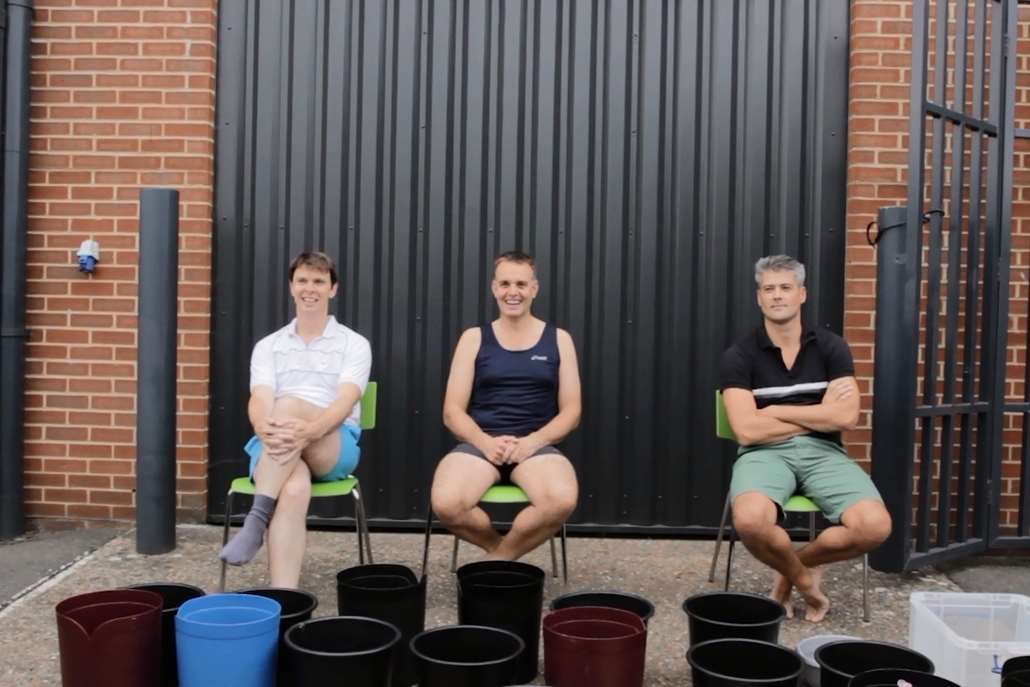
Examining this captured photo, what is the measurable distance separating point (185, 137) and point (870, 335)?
3.28m

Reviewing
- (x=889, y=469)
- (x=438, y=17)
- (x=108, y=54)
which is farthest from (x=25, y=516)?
(x=889, y=469)

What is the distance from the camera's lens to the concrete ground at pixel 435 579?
3.07 meters

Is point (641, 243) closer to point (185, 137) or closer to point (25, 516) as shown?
point (185, 137)

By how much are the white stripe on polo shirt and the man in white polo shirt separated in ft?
4.94

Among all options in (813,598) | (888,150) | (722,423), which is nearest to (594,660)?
(813,598)

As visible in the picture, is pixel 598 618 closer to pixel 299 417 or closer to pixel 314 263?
pixel 299 417

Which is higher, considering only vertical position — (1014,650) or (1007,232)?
(1007,232)

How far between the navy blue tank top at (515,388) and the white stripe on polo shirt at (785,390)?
2.58 feet

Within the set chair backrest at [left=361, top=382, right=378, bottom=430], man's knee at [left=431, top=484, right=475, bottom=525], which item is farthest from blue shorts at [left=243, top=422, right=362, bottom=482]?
man's knee at [left=431, top=484, right=475, bottom=525]

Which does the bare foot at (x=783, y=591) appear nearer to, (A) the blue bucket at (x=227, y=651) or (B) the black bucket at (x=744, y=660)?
(B) the black bucket at (x=744, y=660)

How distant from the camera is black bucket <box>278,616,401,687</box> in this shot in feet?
7.22

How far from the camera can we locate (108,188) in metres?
4.42

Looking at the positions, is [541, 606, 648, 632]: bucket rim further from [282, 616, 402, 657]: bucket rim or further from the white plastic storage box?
the white plastic storage box

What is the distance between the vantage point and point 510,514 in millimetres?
4559
